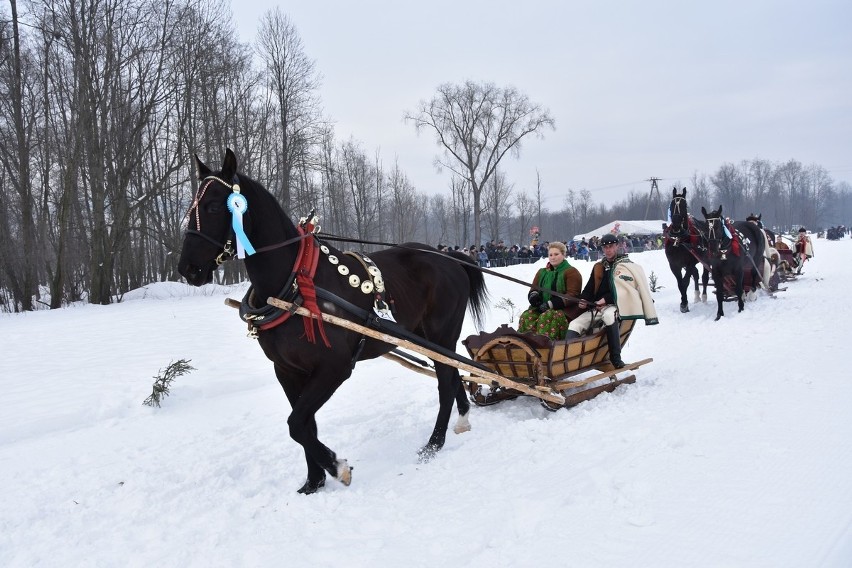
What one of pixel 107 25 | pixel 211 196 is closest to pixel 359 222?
pixel 107 25

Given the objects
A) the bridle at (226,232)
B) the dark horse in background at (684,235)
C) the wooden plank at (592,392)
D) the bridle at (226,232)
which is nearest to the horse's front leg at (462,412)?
the wooden plank at (592,392)

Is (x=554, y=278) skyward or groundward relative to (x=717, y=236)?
groundward

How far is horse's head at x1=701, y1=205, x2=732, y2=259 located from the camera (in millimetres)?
11227

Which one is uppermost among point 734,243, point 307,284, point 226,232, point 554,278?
point 226,232

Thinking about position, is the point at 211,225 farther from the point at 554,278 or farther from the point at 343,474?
the point at 554,278

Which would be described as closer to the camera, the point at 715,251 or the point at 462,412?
the point at 462,412

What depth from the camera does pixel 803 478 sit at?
3.66 metres

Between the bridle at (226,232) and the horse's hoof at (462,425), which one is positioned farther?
the horse's hoof at (462,425)

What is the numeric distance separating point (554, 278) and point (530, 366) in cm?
137

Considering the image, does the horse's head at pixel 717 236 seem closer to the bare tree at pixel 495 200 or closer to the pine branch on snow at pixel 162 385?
the pine branch on snow at pixel 162 385

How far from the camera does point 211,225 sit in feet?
12.8

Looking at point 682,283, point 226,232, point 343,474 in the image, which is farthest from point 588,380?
point 682,283

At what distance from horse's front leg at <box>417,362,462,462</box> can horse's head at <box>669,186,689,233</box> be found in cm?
810

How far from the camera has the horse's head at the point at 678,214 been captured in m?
11.5
